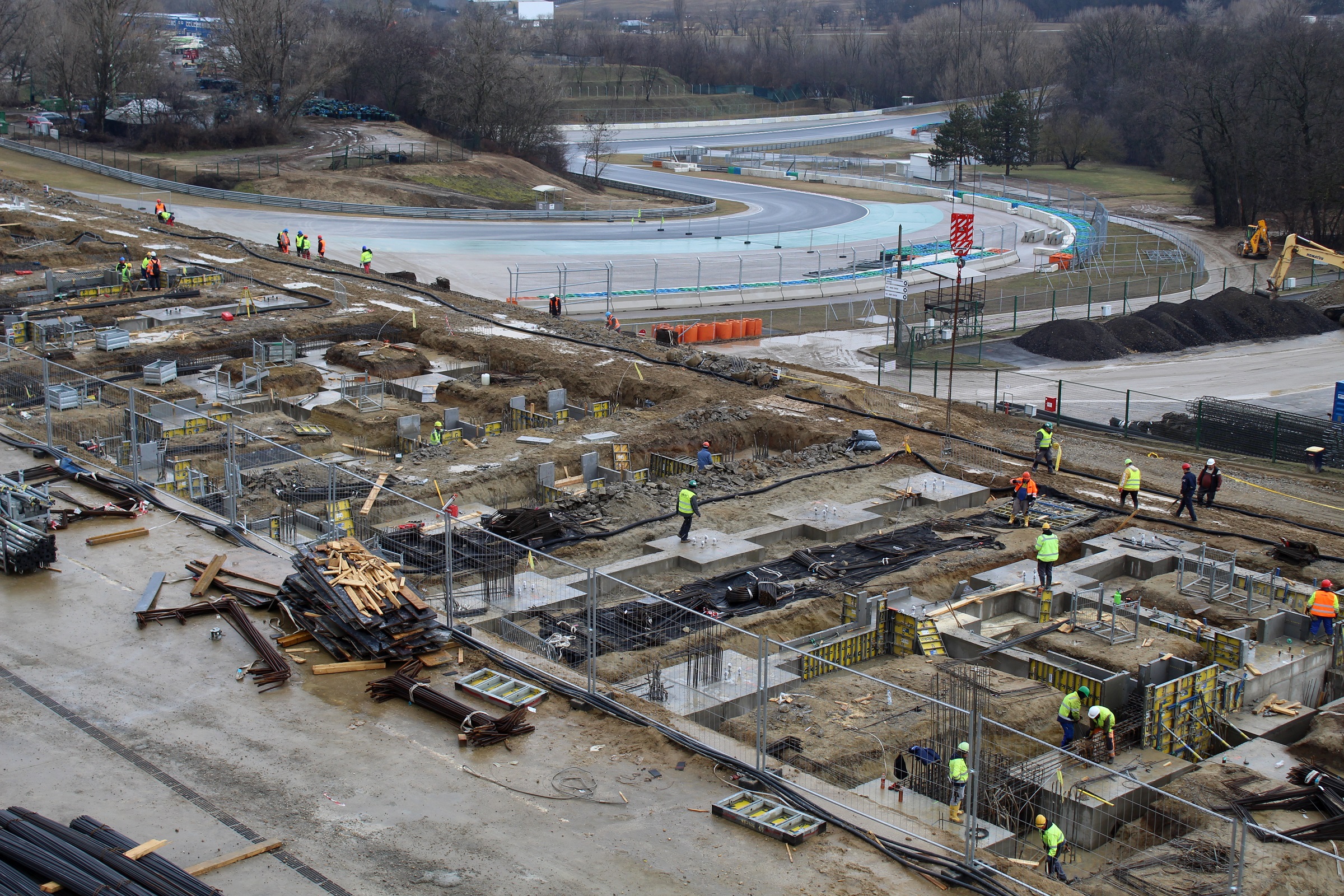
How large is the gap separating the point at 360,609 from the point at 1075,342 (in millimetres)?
36796

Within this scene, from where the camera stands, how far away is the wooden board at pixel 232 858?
42.1ft

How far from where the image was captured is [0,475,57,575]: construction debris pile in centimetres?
1977

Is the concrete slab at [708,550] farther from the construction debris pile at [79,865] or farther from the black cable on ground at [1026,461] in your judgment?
the construction debris pile at [79,865]

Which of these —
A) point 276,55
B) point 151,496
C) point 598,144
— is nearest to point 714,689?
point 151,496

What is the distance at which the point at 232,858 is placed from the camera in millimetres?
13055

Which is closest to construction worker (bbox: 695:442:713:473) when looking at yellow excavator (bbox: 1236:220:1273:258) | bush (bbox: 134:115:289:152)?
yellow excavator (bbox: 1236:220:1273:258)

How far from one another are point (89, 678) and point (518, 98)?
82919 millimetres

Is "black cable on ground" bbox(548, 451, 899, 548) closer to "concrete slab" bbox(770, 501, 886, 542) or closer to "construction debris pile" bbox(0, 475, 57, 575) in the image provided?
"concrete slab" bbox(770, 501, 886, 542)

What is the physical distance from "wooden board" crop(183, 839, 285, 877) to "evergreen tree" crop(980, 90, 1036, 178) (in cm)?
9647

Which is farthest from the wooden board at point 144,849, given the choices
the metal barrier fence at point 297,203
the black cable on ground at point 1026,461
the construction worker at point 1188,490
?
the metal barrier fence at point 297,203

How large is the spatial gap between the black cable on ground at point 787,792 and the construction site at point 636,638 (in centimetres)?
4

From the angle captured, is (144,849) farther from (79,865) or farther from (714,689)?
(714,689)

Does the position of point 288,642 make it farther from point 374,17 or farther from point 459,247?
point 374,17

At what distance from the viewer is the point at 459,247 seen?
67.6 meters
